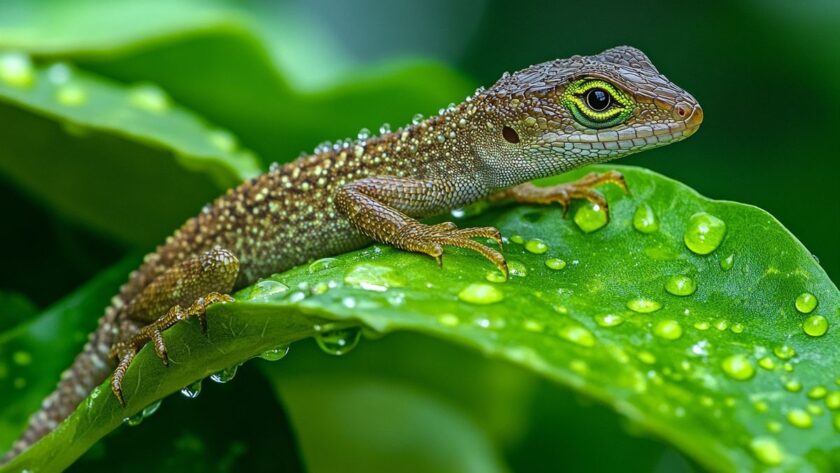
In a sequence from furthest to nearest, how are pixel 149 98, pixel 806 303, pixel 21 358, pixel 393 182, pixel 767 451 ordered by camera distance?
1. pixel 149 98
2. pixel 393 182
3. pixel 21 358
4. pixel 806 303
5. pixel 767 451

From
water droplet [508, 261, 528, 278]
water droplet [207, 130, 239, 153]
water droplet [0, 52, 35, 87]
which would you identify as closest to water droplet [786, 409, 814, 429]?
water droplet [508, 261, 528, 278]

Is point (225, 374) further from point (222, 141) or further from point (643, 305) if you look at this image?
point (222, 141)

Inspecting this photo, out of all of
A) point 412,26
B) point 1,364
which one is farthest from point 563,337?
point 412,26

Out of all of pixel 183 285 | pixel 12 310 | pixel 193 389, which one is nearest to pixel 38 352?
pixel 12 310

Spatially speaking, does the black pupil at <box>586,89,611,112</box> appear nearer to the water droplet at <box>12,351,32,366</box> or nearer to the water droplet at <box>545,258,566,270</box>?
the water droplet at <box>545,258,566,270</box>

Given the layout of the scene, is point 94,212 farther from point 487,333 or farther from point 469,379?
point 487,333

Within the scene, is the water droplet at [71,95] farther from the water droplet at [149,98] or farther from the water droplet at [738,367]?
the water droplet at [738,367]
